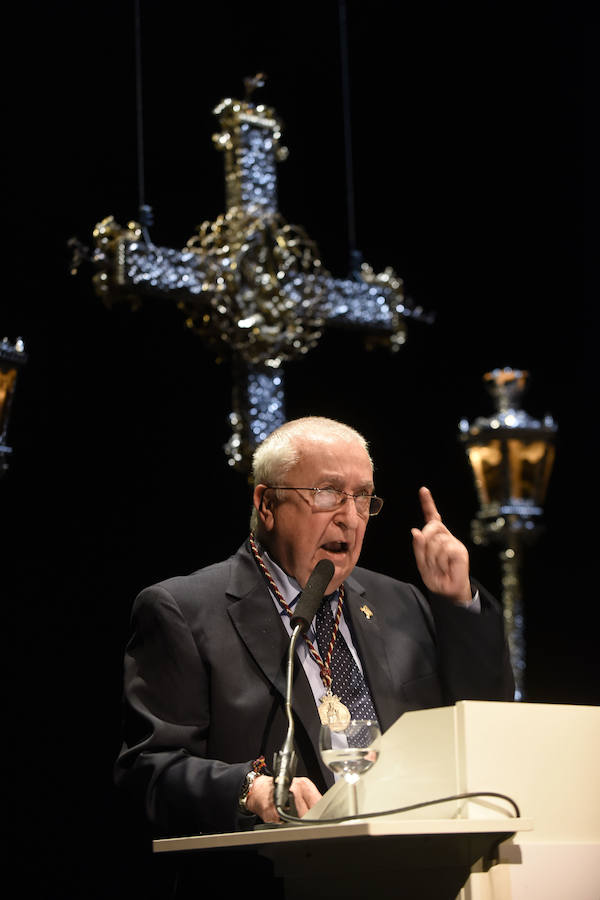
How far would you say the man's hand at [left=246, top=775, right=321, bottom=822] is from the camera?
2174mm

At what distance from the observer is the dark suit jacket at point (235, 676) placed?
259 cm

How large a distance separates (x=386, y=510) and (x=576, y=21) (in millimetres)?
2522

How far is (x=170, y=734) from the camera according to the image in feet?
8.54

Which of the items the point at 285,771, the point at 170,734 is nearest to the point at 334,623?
the point at 170,734

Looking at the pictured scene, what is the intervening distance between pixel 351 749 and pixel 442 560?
0.81 meters

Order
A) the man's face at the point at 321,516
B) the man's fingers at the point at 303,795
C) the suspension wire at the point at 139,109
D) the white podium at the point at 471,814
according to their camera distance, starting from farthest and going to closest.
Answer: the suspension wire at the point at 139,109 → the man's face at the point at 321,516 → the man's fingers at the point at 303,795 → the white podium at the point at 471,814

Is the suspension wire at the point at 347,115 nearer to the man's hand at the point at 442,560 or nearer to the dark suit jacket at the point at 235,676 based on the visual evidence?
the dark suit jacket at the point at 235,676

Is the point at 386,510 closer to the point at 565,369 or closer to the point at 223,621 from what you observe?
the point at 565,369

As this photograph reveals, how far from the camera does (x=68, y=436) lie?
4.34m

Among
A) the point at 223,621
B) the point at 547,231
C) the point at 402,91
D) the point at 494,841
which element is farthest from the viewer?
the point at 547,231

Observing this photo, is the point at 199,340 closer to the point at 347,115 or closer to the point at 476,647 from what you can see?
the point at 347,115

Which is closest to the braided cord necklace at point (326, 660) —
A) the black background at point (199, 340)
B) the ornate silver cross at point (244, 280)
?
the ornate silver cross at point (244, 280)

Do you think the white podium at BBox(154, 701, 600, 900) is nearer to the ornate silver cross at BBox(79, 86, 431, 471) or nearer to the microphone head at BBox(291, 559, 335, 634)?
the microphone head at BBox(291, 559, 335, 634)

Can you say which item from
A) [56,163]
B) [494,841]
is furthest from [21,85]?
[494,841]
